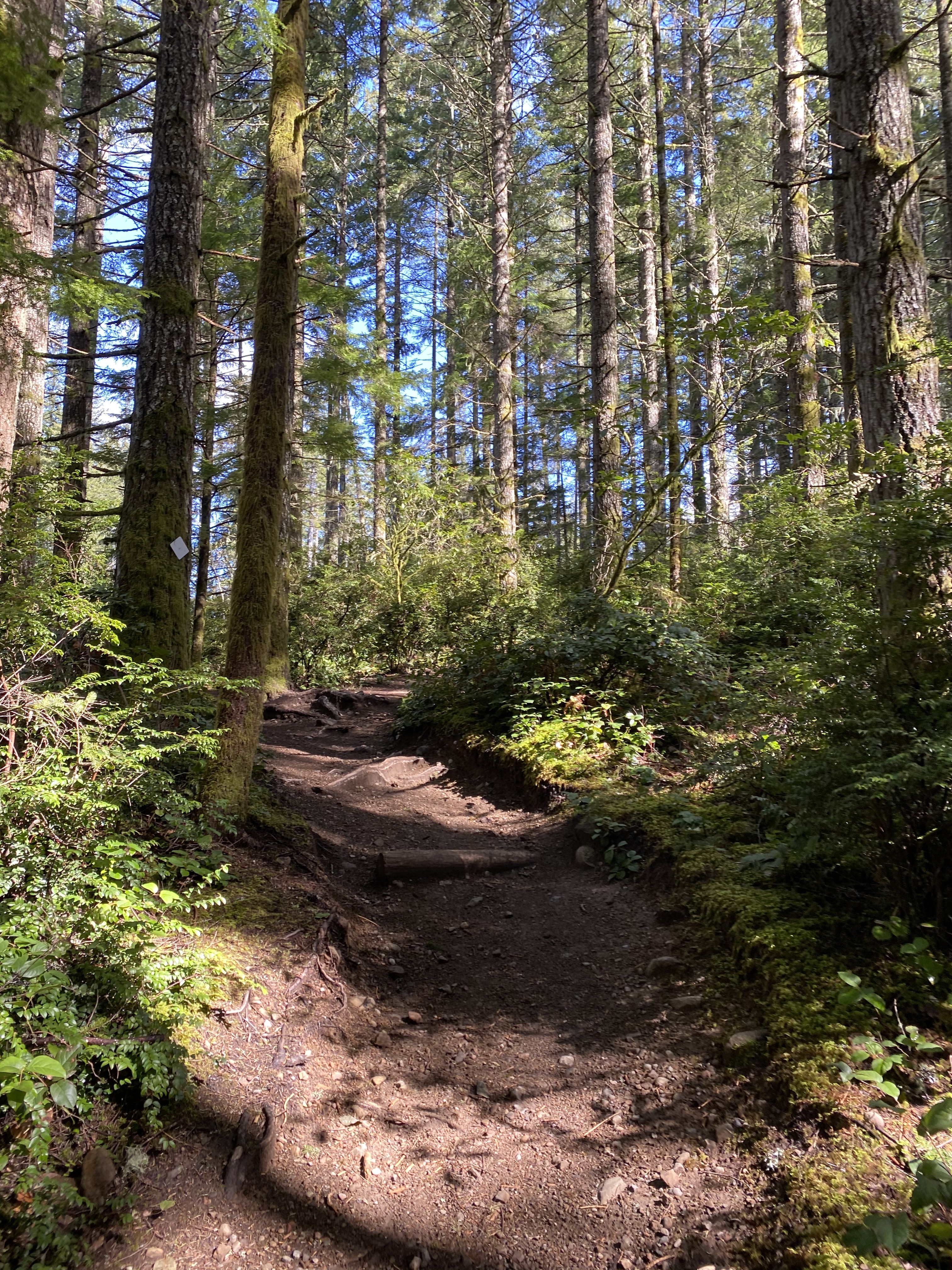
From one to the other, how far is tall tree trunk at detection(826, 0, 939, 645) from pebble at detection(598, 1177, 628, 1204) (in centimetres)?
437

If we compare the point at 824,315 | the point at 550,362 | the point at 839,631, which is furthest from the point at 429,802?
the point at 550,362

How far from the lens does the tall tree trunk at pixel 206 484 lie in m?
12.0

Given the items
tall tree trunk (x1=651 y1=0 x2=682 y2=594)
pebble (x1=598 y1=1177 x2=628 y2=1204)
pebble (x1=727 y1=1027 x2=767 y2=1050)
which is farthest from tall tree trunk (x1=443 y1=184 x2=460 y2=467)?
pebble (x1=598 y1=1177 x2=628 y2=1204)

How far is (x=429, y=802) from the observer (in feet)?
23.9

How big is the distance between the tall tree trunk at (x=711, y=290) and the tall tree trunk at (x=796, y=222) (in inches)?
48.2

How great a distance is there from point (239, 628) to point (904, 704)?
4009mm

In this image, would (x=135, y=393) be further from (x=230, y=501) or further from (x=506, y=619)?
(x=230, y=501)

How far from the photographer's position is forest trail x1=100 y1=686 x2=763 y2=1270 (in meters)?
2.36

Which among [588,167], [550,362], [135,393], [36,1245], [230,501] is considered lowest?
[36,1245]

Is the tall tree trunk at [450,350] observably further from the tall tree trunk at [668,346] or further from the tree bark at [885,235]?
the tree bark at [885,235]

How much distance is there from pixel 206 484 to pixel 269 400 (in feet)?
26.0

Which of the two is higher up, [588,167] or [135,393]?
[588,167]

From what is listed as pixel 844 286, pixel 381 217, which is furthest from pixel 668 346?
pixel 381 217

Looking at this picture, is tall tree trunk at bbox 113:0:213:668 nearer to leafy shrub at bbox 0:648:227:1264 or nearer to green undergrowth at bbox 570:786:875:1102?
leafy shrub at bbox 0:648:227:1264
